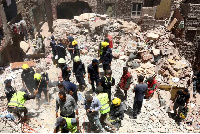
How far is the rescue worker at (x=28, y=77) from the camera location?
296 inches

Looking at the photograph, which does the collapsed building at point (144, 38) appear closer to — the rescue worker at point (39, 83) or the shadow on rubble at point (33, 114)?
the shadow on rubble at point (33, 114)

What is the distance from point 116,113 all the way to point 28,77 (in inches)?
161

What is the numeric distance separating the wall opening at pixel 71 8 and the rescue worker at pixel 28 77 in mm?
13650

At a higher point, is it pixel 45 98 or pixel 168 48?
pixel 168 48

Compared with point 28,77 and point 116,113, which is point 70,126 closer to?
point 116,113

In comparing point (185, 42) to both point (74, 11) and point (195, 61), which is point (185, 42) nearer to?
point (195, 61)

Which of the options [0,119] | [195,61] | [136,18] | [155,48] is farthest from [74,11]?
[0,119]

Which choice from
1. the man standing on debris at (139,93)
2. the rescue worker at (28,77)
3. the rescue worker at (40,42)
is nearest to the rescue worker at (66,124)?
the man standing on debris at (139,93)

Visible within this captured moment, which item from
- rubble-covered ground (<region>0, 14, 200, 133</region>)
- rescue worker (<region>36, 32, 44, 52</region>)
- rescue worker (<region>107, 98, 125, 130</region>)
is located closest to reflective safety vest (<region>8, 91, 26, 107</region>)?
Answer: rubble-covered ground (<region>0, 14, 200, 133</region>)

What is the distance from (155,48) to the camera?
11.7 metres

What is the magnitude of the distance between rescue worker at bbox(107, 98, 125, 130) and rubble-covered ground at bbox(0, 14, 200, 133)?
373 mm

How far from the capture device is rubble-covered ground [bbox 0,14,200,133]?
6.68 metres

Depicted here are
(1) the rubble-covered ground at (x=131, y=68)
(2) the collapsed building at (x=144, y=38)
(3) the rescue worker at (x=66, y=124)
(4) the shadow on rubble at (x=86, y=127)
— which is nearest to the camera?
(3) the rescue worker at (x=66, y=124)

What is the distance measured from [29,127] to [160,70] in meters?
7.09
